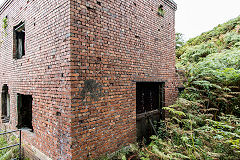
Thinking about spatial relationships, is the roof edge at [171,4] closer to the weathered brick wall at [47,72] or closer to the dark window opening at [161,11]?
the dark window opening at [161,11]

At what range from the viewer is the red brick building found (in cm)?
281

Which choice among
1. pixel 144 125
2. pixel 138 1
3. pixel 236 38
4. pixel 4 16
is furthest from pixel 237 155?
pixel 4 16

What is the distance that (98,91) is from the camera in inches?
125

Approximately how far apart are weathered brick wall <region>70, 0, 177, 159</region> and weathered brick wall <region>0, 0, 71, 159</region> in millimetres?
250

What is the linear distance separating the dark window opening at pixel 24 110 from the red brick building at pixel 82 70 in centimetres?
3

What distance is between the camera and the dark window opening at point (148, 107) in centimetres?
462

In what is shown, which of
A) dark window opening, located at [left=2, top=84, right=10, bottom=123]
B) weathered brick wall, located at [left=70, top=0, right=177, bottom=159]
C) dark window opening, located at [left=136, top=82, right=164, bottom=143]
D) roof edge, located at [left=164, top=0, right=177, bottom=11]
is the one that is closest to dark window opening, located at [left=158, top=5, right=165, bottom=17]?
weathered brick wall, located at [left=70, top=0, right=177, bottom=159]

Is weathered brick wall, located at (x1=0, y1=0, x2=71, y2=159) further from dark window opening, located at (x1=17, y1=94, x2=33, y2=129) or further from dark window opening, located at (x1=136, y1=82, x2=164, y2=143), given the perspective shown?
dark window opening, located at (x1=136, y1=82, x2=164, y2=143)

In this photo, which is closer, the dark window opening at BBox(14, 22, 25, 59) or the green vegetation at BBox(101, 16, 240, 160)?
the green vegetation at BBox(101, 16, 240, 160)

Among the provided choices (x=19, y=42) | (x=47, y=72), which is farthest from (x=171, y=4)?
(x=19, y=42)

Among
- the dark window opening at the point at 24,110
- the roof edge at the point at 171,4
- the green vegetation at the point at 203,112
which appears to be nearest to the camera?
the green vegetation at the point at 203,112

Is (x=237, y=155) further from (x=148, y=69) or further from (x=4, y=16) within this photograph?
(x=4, y=16)

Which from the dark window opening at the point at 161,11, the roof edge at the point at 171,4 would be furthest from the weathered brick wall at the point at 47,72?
the roof edge at the point at 171,4

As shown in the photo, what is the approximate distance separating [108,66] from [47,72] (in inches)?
62.3
